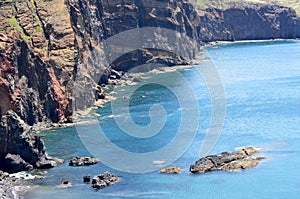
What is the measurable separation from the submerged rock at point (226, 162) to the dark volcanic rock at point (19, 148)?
2844 cm

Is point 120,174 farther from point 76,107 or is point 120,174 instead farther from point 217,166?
point 76,107

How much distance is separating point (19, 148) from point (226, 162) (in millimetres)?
40449

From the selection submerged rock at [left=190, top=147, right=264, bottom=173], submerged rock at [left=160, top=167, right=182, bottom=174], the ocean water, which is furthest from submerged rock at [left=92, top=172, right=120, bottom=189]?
submerged rock at [left=190, top=147, right=264, bottom=173]

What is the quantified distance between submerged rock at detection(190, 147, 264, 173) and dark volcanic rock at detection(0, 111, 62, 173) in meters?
28.4

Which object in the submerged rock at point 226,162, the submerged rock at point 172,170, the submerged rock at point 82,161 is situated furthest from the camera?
the submerged rock at point 82,161

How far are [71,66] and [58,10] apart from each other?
885 inches

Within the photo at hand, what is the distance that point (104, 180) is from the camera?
101750mm

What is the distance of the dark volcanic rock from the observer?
11225 cm

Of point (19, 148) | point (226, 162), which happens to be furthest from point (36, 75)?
point (226, 162)

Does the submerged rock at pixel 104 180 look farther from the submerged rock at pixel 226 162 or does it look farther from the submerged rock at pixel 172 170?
the submerged rock at pixel 226 162

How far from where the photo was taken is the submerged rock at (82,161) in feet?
373

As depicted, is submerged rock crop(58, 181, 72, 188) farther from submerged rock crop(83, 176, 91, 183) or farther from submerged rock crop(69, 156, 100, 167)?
submerged rock crop(69, 156, 100, 167)

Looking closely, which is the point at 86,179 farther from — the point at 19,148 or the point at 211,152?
the point at 211,152

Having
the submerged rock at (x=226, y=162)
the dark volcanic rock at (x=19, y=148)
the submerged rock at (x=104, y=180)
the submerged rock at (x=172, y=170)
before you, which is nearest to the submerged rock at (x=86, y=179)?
the submerged rock at (x=104, y=180)
